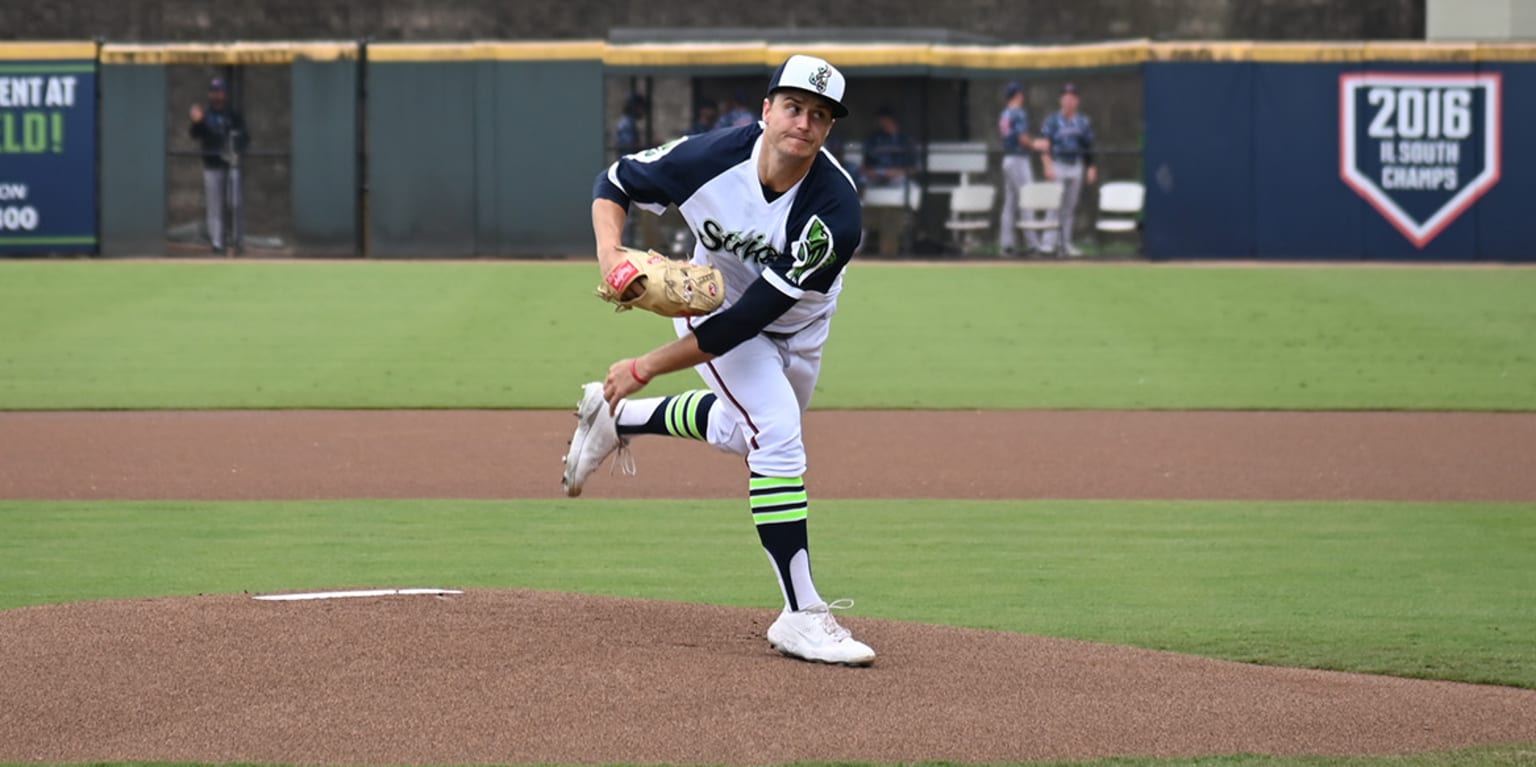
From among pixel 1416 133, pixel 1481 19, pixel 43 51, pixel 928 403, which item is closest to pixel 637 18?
pixel 43 51

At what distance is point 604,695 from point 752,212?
5.02ft

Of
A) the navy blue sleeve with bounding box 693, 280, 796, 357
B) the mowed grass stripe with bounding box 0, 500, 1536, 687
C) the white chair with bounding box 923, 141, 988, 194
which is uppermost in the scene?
the white chair with bounding box 923, 141, 988, 194

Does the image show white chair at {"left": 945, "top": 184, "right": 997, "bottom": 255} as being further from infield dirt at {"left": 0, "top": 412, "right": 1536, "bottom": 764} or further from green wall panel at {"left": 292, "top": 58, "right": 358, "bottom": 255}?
infield dirt at {"left": 0, "top": 412, "right": 1536, "bottom": 764}

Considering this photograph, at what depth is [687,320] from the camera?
6.05 metres

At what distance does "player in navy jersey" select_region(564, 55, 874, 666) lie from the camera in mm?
5684

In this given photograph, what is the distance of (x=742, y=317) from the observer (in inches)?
225

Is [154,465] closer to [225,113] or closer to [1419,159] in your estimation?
[225,113]

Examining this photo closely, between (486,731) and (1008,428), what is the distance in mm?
7972

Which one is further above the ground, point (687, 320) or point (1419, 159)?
point (1419, 159)

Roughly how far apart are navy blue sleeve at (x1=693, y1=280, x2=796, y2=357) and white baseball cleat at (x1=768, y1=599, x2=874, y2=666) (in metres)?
0.82

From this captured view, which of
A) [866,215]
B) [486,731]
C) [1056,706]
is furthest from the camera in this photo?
[866,215]

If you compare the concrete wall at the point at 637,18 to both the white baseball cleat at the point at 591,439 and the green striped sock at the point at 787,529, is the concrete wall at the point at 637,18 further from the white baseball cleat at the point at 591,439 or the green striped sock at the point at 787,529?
the green striped sock at the point at 787,529

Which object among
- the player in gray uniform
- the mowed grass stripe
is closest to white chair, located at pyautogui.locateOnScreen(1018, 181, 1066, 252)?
the player in gray uniform

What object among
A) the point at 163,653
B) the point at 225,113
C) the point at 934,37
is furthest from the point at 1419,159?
the point at 163,653
